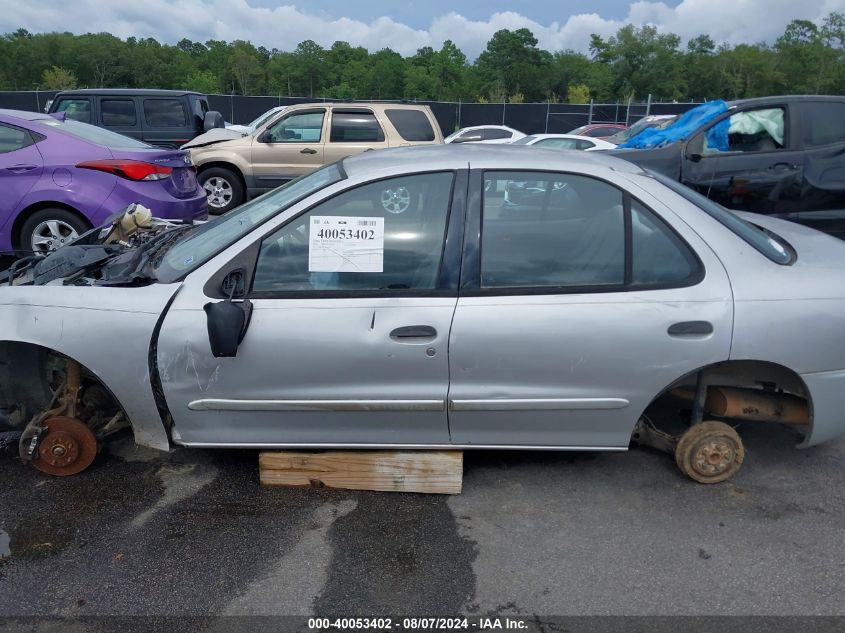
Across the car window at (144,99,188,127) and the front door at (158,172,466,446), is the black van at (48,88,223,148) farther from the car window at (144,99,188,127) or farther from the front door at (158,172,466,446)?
→ the front door at (158,172,466,446)

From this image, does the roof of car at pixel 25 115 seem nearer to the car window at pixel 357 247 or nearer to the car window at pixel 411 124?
the car window at pixel 357 247

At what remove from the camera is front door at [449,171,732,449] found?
2945mm

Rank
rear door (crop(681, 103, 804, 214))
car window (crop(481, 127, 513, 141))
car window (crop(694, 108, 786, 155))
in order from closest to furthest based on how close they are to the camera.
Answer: rear door (crop(681, 103, 804, 214)) → car window (crop(694, 108, 786, 155)) → car window (crop(481, 127, 513, 141))

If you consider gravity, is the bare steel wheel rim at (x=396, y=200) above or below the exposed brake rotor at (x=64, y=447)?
above

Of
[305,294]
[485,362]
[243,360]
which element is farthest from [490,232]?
[243,360]

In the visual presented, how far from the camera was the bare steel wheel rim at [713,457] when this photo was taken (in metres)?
3.24

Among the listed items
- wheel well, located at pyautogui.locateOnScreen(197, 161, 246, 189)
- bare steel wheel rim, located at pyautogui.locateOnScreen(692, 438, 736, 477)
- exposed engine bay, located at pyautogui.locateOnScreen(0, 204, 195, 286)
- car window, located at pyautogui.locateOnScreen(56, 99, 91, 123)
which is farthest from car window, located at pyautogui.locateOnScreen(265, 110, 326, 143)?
bare steel wheel rim, located at pyautogui.locateOnScreen(692, 438, 736, 477)

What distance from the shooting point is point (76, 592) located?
8.55ft

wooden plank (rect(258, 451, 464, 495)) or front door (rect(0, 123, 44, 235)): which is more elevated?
front door (rect(0, 123, 44, 235))

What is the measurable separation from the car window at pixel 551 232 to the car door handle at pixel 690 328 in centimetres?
30

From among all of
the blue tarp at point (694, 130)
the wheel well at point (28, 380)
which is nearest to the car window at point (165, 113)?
the blue tarp at point (694, 130)

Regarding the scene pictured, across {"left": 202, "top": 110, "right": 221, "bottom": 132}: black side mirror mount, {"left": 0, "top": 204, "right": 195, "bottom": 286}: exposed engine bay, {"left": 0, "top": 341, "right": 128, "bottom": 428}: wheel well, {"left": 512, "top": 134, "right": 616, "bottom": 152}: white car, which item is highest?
{"left": 202, "top": 110, "right": 221, "bottom": 132}: black side mirror mount

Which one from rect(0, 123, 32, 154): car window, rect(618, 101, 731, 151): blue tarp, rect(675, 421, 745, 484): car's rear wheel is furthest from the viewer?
rect(618, 101, 731, 151): blue tarp

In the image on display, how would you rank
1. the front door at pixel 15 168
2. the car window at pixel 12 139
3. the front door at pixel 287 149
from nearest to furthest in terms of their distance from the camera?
the front door at pixel 15 168 < the car window at pixel 12 139 < the front door at pixel 287 149
